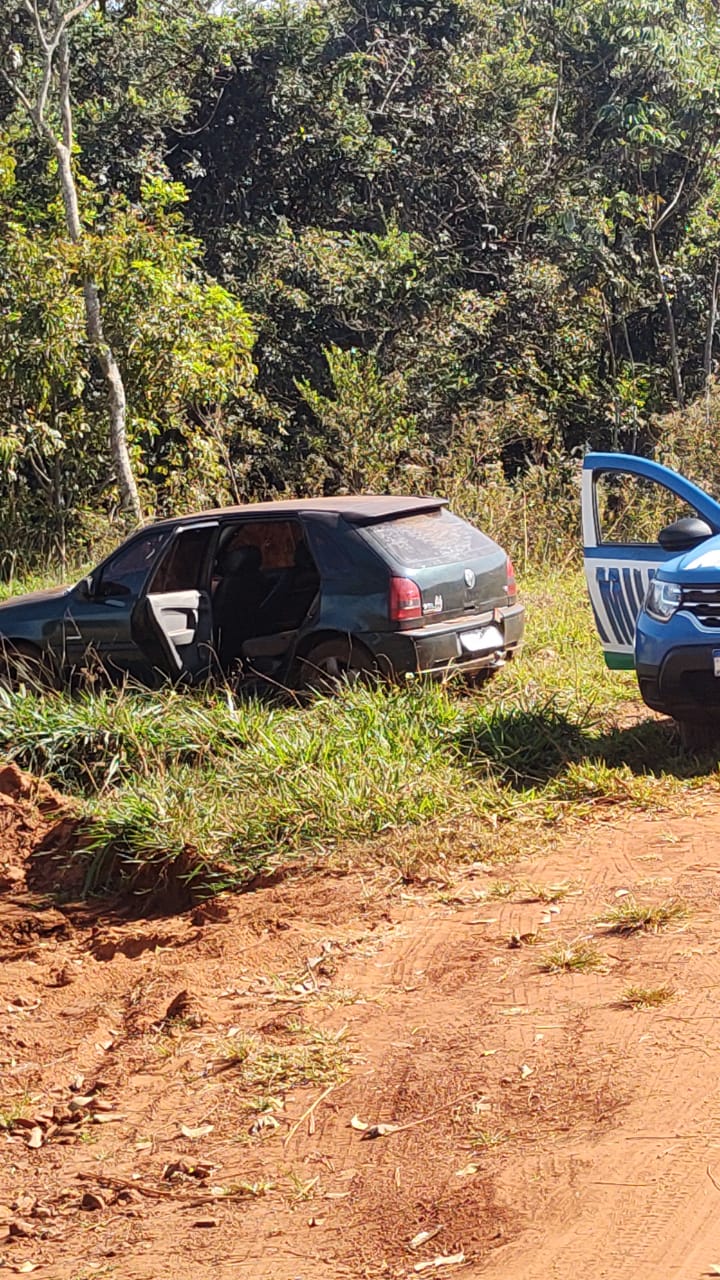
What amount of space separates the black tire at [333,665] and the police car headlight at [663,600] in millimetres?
1716

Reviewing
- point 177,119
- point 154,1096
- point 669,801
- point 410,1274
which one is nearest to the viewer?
point 410,1274

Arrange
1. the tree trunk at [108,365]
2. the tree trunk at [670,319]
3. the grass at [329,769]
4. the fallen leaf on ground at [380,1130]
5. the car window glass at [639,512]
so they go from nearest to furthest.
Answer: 1. the fallen leaf on ground at [380,1130]
2. the grass at [329,769]
3. the car window glass at [639,512]
4. the tree trunk at [108,365]
5. the tree trunk at [670,319]

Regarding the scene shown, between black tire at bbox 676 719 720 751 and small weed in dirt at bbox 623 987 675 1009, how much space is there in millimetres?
3330

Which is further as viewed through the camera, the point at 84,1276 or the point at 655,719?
the point at 655,719

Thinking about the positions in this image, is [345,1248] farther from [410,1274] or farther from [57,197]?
[57,197]

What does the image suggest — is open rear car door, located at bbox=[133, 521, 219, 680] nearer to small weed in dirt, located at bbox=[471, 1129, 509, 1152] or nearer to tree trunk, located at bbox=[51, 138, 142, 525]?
small weed in dirt, located at bbox=[471, 1129, 509, 1152]

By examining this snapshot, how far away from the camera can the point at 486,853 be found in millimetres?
6625

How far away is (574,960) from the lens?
508 centimetres

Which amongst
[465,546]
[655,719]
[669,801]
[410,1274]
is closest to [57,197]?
[465,546]

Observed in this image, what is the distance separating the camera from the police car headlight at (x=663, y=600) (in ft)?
25.2

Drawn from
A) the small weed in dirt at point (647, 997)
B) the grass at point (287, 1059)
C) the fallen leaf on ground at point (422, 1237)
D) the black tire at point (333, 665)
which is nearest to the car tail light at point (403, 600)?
the black tire at point (333, 665)

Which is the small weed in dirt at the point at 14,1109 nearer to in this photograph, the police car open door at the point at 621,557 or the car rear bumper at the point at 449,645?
the car rear bumper at the point at 449,645

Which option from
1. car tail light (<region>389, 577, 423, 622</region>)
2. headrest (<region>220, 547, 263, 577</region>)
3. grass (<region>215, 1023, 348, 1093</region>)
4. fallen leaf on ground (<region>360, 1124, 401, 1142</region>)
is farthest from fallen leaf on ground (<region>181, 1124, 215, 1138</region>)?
headrest (<region>220, 547, 263, 577</region>)

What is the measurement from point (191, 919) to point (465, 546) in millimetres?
3535
